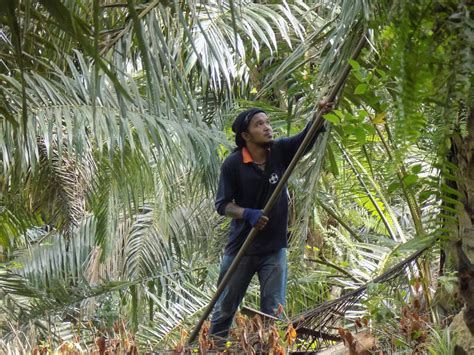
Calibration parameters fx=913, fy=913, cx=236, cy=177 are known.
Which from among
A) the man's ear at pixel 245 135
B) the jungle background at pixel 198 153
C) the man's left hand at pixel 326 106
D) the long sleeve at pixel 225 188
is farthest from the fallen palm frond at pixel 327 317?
the man's ear at pixel 245 135

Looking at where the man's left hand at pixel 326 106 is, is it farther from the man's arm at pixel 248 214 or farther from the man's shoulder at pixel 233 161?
the man's shoulder at pixel 233 161

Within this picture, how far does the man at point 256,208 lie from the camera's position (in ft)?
18.3

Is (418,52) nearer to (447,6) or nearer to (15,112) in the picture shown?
(447,6)

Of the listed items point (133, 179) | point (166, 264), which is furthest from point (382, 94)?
point (166, 264)

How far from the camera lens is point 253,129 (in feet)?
18.5

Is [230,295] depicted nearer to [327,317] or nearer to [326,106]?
[327,317]

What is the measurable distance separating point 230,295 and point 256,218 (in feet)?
2.56

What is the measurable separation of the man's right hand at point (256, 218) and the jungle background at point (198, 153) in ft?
1.55

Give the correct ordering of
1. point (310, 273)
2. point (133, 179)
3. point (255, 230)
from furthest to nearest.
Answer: point (310, 273) → point (133, 179) → point (255, 230)

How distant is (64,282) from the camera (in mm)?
9719

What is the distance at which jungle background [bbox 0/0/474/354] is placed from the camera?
84.7 inches

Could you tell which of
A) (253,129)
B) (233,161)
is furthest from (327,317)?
(253,129)

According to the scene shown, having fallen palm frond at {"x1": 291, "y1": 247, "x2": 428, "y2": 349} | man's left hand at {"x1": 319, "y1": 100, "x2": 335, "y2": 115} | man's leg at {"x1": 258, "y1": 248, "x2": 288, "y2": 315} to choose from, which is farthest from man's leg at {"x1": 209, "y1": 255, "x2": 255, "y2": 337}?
man's left hand at {"x1": 319, "y1": 100, "x2": 335, "y2": 115}

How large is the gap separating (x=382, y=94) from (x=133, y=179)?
3.01 meters
